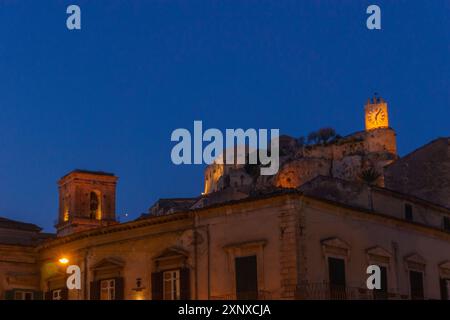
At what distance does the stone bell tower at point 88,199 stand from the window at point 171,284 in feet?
102

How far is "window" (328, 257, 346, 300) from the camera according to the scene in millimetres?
33969

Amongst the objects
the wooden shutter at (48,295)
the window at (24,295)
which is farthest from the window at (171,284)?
the window at (24,295)

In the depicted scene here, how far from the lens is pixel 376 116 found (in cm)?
14412

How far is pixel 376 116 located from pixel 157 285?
111777mm

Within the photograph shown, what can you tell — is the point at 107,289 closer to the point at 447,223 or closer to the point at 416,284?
the point at 416,284

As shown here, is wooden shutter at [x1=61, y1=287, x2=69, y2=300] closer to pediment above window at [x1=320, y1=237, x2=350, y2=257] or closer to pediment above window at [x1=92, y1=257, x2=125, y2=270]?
pediment above window at [x1=92, y1=257, x2=125, y2=270]

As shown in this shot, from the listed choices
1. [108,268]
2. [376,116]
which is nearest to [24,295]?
[108,268]

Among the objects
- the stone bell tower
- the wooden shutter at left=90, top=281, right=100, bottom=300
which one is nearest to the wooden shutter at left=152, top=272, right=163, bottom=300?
the wooden shutter at left=90, top=281, right=100, bottom=300

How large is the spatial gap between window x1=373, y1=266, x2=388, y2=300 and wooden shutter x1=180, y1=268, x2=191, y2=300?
7.92 m

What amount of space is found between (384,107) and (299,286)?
11656 centimetres

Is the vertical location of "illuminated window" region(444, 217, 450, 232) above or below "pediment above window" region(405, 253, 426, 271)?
above

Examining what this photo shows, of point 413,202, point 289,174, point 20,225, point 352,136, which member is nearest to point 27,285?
point 20,225
